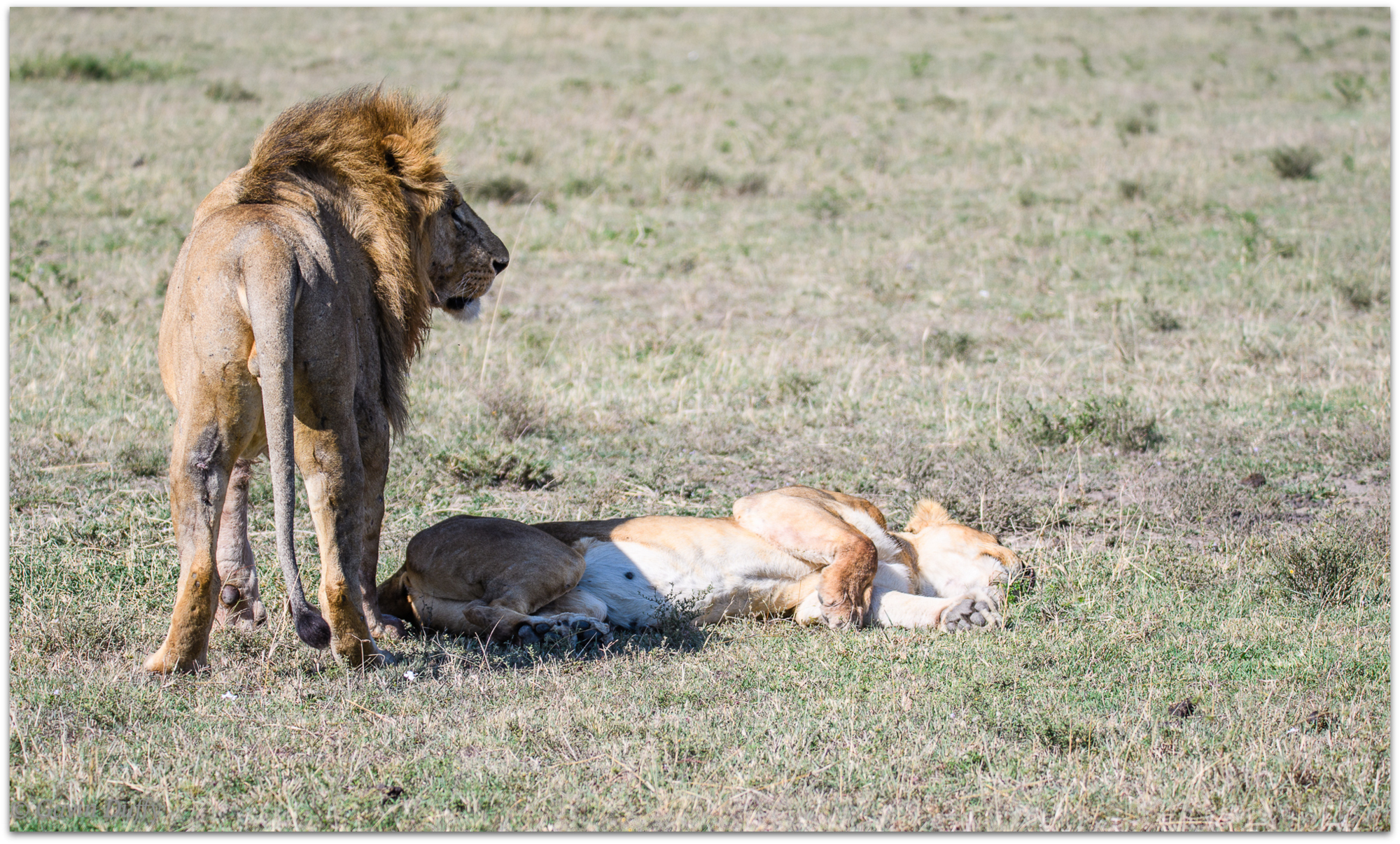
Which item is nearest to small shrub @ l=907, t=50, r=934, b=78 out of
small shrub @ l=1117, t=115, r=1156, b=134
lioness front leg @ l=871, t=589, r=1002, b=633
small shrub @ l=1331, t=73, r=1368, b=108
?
small shrub @ l=1117, t=115, r=1156, b=134

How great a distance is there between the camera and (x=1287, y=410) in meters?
8.14

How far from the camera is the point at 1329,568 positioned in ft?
17.5

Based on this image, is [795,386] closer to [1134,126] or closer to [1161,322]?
[1161,322]

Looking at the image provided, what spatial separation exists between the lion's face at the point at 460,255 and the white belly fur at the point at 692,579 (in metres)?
1.14

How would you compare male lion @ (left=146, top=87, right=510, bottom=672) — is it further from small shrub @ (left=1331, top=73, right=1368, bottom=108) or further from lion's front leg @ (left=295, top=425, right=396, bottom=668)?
small shrub @ (left=1331, top=73, right=1368, bottom=108)

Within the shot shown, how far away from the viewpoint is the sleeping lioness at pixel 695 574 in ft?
16.1

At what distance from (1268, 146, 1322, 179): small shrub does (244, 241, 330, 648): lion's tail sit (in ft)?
46.8

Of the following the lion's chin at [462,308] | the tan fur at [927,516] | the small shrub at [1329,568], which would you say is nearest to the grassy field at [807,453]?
the small shrub at [1329,568]

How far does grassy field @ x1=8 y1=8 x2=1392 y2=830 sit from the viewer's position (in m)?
3.63

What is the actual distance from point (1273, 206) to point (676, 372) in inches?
334

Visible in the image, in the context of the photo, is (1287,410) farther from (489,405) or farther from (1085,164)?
(1085,164)

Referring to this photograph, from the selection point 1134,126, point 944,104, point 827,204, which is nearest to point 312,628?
point 827,204

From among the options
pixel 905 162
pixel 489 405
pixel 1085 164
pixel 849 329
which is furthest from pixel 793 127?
pixel 489 405

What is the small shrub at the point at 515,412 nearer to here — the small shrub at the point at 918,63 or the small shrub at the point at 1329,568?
the small shrub at the point at 1329,568
